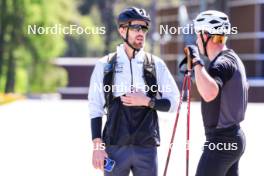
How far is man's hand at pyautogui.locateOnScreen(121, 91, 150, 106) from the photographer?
4.86m

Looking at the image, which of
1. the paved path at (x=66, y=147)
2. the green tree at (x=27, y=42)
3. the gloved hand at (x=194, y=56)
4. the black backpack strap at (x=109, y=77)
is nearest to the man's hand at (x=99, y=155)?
the black backpack strap at (x=109, y=77)

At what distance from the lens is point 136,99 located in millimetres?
4863

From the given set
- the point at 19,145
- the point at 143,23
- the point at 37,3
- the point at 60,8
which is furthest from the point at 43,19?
the point at 143,23

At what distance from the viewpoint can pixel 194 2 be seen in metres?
45.0

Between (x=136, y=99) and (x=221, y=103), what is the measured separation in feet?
1.88

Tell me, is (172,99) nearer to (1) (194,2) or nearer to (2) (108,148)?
(2) (108,148)

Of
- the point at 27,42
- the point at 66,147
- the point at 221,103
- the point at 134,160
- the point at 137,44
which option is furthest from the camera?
the point at 27,42

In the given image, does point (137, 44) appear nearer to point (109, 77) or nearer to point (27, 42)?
point (109, 77)

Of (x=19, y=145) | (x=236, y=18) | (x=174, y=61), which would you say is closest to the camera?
(x=19, y=145)

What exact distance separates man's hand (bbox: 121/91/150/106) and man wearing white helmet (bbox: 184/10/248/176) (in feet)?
1.28

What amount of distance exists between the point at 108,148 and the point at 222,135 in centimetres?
80

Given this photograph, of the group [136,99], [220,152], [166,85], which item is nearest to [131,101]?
[136,99]

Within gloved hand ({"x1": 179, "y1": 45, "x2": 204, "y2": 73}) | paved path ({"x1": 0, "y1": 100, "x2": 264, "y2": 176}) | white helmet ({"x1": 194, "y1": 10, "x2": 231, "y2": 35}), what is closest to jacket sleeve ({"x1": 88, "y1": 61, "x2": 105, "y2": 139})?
gloved hand ({"x1": 179, "y1": 45, "x2": 204, "y2": 73})

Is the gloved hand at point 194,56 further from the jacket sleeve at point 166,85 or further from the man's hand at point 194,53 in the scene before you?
the jacket sleeve at point 166,85
